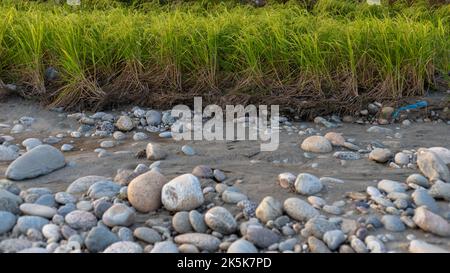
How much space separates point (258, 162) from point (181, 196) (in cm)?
82

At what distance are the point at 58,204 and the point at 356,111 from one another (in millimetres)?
2389

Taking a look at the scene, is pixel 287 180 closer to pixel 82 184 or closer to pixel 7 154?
pixel 82 184

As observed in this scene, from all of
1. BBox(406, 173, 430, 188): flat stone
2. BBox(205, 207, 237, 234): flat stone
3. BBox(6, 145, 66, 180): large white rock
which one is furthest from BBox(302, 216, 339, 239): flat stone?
BBox(6, 145, 66, 180): large white rock

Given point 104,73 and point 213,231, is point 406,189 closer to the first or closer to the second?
point 213,231

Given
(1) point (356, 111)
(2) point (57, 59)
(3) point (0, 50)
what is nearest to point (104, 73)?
(2) point (57, 59)

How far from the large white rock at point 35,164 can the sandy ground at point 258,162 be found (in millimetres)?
39

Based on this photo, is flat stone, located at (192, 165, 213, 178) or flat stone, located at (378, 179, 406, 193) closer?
flat stone, located at (378, 179, 406, 193)

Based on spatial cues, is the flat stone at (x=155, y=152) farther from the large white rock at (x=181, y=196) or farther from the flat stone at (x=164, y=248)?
the flat stone at (x=164, y=248)

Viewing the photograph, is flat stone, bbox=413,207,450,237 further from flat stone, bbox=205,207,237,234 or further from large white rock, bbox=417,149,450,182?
flat stone, bbox=205,207,237,234

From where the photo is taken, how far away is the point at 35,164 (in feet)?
10.2

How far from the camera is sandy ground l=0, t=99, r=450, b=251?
9.35 ft

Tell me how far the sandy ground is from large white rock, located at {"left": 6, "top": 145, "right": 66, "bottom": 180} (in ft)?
0.13

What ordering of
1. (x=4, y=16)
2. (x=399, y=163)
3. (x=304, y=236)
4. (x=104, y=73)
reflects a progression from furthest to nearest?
1. (x=4, y=16)
2. (x=104, y=73)
3. (x=399, y=163)
4. (x=304, y=236)
